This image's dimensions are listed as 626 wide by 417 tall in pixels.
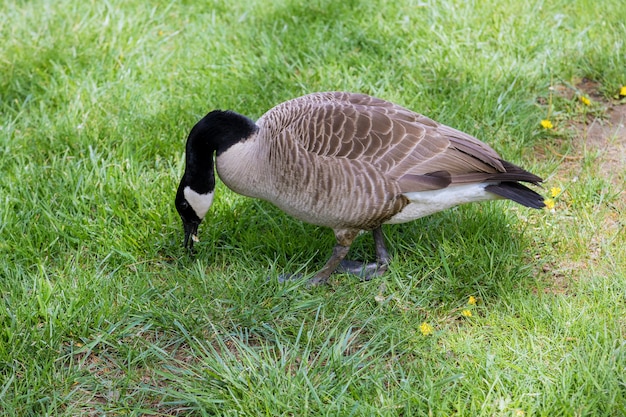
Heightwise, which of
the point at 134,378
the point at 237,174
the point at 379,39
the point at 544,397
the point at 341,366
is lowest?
the point at 134,378

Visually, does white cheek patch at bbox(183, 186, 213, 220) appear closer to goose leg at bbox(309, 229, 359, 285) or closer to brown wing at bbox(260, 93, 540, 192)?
brown wing at bbox(260, 93, 540, 192)

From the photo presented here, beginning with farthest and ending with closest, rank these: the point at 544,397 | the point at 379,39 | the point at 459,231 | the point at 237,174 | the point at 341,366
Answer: the point at 379,39 < the point at 459,231 < the point at 237,174 < the point at 341,366 < the point at 544,397

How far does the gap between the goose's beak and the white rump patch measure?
1.17 meters

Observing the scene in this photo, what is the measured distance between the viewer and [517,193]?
3.72 metres

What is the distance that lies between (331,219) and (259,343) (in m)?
0.77

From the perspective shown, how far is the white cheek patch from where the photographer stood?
3926mm

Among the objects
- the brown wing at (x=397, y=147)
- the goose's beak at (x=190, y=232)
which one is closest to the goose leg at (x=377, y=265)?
the brown wing at (x=397, y=147)

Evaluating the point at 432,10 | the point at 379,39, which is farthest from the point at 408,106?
the point at 432,10

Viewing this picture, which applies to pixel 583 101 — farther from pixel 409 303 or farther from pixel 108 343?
pixel 108 343

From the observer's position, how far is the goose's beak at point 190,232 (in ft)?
13.4

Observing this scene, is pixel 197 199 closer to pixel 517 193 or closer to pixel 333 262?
pixel 333 262

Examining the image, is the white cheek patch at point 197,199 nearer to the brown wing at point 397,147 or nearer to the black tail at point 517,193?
the brown wing at point 397,147

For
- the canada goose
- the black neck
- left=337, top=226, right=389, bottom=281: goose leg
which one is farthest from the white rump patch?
the black neck

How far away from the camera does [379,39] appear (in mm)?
5754
